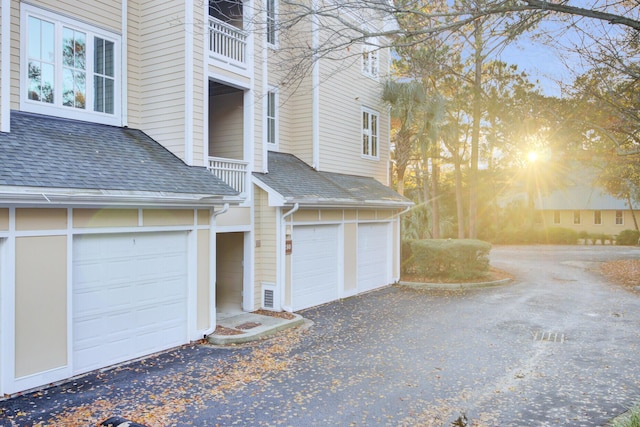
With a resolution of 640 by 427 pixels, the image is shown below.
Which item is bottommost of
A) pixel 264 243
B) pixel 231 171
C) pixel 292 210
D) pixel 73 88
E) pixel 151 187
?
pixel 264 243

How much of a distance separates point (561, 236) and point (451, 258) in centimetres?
2292

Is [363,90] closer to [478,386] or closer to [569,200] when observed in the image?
[478,386]

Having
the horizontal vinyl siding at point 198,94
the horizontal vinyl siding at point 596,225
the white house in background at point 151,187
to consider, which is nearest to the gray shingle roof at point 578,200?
the horizontal vinyl siding at point 596,225

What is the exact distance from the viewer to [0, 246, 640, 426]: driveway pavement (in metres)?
5.40

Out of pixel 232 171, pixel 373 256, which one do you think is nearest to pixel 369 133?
pixel 373 256

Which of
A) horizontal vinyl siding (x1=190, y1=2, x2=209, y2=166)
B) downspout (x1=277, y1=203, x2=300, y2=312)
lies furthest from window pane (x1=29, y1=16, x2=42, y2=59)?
downspout (x1=277, y1=203, x2=300, y2=312)

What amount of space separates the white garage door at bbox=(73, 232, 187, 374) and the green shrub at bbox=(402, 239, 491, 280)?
31.7 feet

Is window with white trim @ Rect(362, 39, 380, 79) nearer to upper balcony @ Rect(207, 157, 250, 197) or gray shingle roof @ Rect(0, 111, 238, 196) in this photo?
upper balcony @ Rect(207, 157, 250, 197)

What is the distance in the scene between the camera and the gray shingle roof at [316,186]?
35.7 ft

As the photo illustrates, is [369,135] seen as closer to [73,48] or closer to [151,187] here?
[73,48]

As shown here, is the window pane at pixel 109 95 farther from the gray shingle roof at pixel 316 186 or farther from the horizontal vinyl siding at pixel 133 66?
the gray shingle roof at pixel 316 186

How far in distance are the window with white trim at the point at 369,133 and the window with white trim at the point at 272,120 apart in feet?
12.4

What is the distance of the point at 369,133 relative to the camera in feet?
52.6

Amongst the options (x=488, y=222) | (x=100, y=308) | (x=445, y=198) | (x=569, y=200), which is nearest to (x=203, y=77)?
(x=100, y=308)
